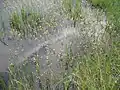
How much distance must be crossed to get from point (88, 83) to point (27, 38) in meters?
3.21

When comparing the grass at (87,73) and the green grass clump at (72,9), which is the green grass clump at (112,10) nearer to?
the grass at (87,73)

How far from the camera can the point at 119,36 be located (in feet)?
23.4

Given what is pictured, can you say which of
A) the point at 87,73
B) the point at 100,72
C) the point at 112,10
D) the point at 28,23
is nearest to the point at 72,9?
the point at 112,10

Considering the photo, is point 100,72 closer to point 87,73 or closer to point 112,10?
point 87,73

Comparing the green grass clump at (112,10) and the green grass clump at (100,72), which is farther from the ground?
the green grass clump at (112,10)

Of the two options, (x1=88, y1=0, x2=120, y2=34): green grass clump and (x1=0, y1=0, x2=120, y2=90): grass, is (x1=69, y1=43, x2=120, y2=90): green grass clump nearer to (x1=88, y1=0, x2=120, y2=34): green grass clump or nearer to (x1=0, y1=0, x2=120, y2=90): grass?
(x1=0, y1=0, x2=120, y2=90): grass

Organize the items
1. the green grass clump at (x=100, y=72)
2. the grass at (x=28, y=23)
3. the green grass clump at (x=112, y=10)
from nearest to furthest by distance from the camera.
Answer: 1. the green grass clump at (x=100, y=72)
2. the green grass clump at (x=112, y=10)
3. the grass at (x=28, y=23)

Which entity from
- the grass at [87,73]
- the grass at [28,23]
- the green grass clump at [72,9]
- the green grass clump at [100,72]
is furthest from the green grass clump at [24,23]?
the green grass clump at [100,72]

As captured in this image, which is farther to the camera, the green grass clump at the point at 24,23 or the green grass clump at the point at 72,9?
the green grass clump at the point at 72,9

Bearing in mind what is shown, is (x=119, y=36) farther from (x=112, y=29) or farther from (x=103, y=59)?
(x=103, y=59)

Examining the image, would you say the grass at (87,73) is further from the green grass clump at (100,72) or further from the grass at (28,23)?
the grass at (28,23)

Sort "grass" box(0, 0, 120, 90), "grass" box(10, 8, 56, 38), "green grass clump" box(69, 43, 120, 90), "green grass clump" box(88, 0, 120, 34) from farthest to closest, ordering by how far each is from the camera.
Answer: "grass" box(10, 8, 56, 38), "green grass clump" box(88, 0, 120, 34), "grass" box(0, 0, 120, 90), "green grass clump" box(69, 43, 120, 90)

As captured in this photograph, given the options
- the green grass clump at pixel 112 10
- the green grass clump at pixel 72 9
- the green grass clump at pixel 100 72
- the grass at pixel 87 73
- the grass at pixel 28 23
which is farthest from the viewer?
the green grass clump at pixel 72 9

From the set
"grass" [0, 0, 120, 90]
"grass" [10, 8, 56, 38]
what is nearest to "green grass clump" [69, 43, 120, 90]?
"grass" [0, 0, 120, 90]
